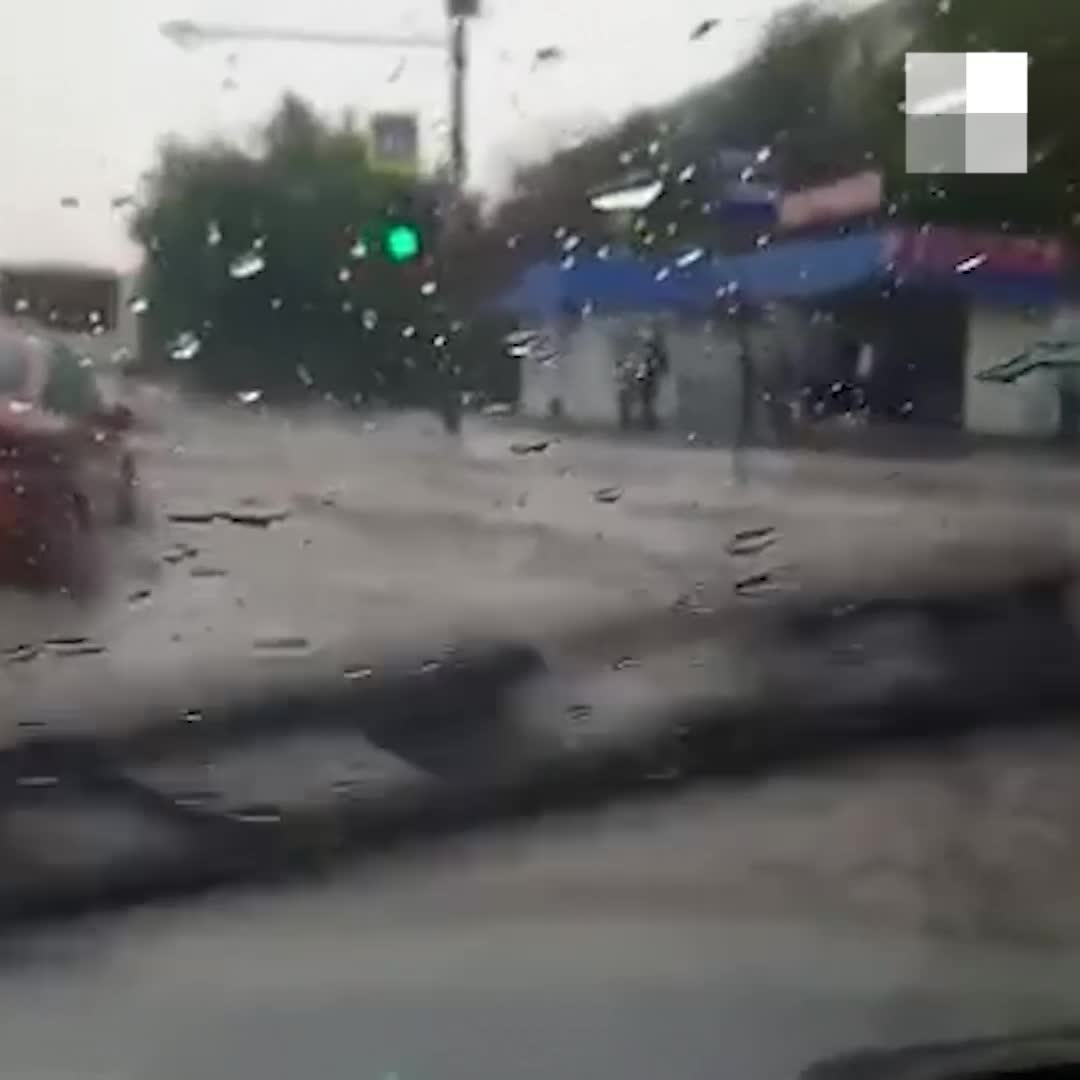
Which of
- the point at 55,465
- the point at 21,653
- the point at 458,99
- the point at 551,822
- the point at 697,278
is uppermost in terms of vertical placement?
the point at 458,99

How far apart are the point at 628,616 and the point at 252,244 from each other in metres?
0.33

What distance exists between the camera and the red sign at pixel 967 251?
3.84 feet

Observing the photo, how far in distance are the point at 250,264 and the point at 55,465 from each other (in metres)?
0.17

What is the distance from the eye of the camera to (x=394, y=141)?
113 centimetres

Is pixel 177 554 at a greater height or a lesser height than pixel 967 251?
lesser

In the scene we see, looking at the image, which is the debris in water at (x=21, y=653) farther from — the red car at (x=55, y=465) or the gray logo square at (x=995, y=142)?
the gray logo square at (x=995, y=142)

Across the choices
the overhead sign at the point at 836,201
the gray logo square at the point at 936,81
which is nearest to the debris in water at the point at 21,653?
the overhead sign at the point at 836,201

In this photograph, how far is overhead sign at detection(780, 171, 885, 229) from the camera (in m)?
1.16

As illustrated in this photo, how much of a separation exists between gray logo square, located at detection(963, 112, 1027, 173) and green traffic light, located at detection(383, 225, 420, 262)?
1.17 feet

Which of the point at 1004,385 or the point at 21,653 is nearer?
the point at 21,653

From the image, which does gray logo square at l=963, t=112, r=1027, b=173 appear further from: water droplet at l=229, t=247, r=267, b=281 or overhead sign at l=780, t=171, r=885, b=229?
water droplet at l=229, t=247, r=267, b=281

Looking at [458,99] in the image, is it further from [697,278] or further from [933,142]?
[933,142]

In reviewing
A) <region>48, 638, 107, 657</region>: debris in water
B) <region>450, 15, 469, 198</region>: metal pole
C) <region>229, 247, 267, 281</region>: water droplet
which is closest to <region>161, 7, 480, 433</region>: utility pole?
<region>450, 15, 469, 198</region>: metal pole

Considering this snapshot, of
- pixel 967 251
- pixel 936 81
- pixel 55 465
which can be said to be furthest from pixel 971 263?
pixel 55 465
